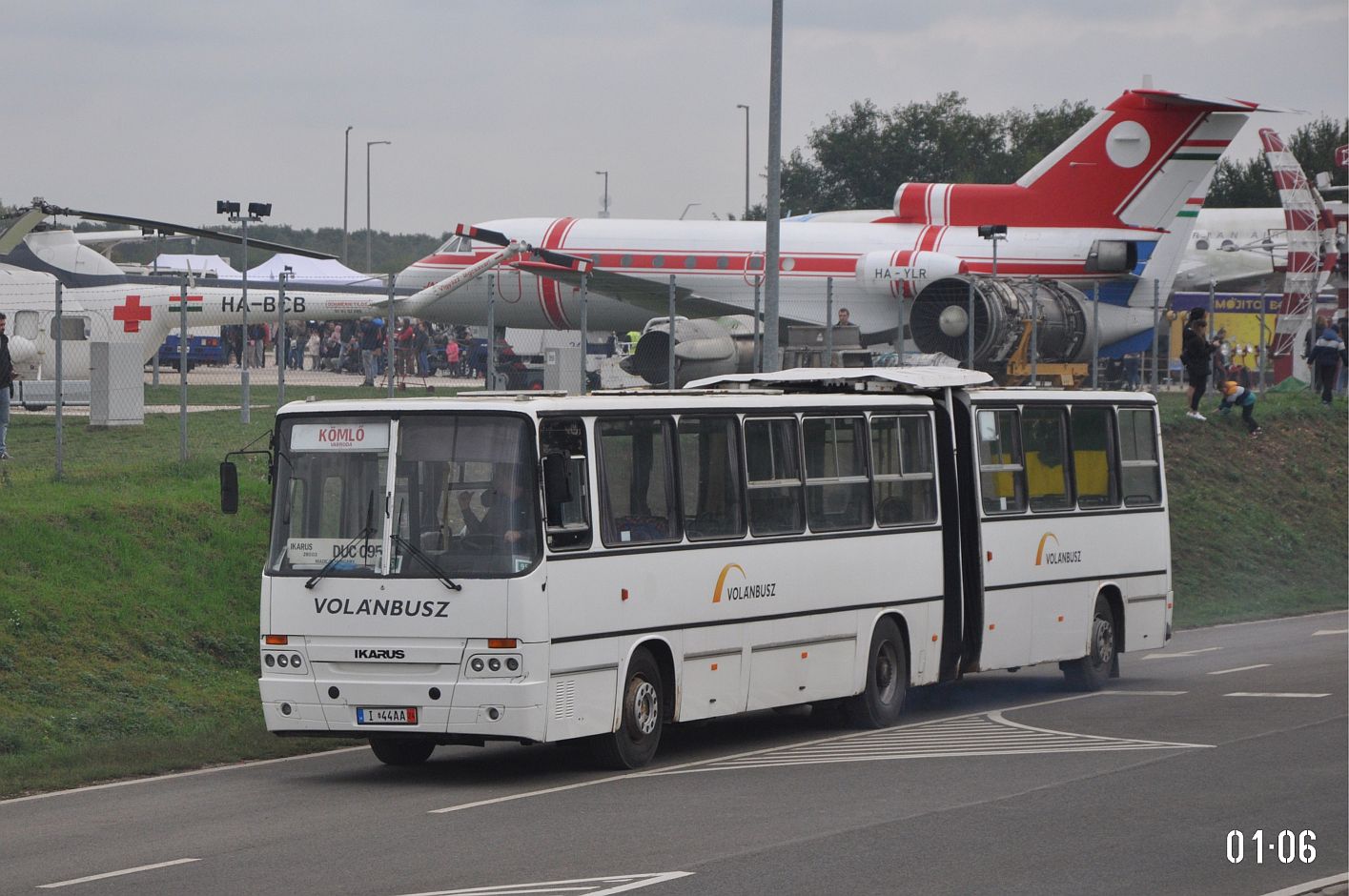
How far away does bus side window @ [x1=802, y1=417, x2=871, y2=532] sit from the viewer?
16.4 m

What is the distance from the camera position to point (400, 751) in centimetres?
1471

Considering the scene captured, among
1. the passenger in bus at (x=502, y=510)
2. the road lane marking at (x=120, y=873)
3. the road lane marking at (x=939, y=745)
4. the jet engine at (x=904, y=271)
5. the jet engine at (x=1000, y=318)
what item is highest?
the jet engine at (x=904, y=271)

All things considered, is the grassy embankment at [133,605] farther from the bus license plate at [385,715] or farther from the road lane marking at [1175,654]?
the road lane marking at [1175,654]

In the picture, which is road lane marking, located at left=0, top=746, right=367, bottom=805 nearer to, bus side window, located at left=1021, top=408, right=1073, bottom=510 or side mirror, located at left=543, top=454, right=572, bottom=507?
side mirror, located at left=543, top=454, right=572, bottom=507

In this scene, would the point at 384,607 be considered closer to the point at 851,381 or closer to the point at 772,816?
the point at 772,816

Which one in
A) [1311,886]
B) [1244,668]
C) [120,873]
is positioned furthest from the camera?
[1244,668]

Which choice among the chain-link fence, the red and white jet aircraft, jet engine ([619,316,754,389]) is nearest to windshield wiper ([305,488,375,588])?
the chain-link fence

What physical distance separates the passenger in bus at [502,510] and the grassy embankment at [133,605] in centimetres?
308

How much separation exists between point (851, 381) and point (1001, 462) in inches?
63.5

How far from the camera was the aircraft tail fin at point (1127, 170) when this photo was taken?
39750 millimetres

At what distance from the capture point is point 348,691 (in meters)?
13.6

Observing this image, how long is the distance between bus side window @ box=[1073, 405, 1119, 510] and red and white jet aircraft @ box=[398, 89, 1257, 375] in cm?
1849

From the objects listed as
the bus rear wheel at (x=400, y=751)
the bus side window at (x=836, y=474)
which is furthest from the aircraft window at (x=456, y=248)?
the bus rear wheel at (x=400, y=751)

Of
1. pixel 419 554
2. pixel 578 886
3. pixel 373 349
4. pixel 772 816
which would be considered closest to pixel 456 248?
pixel 373 349
